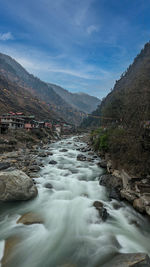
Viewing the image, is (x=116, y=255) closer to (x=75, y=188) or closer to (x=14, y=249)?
(x=14, y=249)

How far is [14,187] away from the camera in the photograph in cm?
755

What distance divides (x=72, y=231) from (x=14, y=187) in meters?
3.97

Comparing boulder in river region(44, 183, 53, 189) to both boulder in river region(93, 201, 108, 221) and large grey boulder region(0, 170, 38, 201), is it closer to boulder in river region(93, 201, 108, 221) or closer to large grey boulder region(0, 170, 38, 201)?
large grey boulder region(0, 170, 38, 201)

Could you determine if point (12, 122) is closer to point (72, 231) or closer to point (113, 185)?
point (113, 185)

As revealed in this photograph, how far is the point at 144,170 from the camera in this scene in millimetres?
9359

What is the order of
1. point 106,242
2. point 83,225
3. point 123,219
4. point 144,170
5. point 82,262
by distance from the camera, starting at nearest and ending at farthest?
point 82,262 < point 106,242 < point 83,225 < point 123,219 < point 144,170

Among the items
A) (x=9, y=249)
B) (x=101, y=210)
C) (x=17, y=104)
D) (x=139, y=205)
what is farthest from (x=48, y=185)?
(x=17, y=104)

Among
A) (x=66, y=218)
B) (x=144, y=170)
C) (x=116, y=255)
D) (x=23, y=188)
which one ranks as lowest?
(x=66, y=218)

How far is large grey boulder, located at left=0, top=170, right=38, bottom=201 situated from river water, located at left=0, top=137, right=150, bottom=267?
17.0 inches

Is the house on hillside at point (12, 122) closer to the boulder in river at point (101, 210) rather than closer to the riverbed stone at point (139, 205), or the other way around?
the boulder in river at point (101, 210)

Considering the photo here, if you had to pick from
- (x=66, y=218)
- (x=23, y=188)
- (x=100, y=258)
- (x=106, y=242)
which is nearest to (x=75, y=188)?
(x=66, y=218)

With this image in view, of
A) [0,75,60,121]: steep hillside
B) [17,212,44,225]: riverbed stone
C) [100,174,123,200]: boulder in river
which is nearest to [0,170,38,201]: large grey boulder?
[17,212,44,225]: riverbed stone

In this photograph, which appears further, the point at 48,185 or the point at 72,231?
the point at 48,185

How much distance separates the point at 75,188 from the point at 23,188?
4286 millimetres
